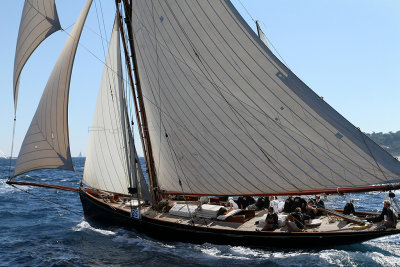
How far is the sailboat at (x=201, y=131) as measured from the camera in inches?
602

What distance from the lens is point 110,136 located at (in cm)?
2150

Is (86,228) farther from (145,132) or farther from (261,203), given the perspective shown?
(261,203)

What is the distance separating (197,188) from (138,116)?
508 centimetres

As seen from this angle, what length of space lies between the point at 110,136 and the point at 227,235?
868cm

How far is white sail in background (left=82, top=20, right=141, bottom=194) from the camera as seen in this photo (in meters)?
20.4

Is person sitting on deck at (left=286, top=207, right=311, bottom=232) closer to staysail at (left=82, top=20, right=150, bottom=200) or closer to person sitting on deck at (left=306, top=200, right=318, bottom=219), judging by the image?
person sitting on deck at (left=306, top=200, right=318, bottom=219)

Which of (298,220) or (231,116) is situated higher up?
(231,116)

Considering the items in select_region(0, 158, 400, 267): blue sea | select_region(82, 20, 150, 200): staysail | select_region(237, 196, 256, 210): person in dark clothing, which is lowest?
select_region(0, 158, 400, 267): blue sea

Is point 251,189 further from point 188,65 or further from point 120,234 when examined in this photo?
point 120,234

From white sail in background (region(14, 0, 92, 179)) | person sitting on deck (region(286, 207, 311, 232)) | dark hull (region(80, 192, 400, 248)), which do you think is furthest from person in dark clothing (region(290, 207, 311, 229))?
white sail in background (region(14, 0, 92, 179))

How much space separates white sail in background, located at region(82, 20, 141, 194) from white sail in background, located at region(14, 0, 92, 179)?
107 inches

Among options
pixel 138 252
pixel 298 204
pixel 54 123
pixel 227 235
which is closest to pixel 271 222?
pixel 227 235

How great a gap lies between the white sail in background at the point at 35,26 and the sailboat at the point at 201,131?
53 millimetres

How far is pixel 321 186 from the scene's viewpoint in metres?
15.5
